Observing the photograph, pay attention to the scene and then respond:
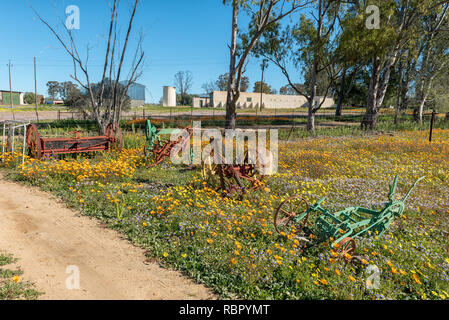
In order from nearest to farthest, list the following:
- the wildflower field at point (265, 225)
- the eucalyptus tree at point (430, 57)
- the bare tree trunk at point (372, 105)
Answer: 1. the wildflower field at point (265, 225)
2. the bare tree trunk at point (372, 105)
3. the eucalyptus tree at point (430, 57)

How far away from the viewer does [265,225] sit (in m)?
4.49

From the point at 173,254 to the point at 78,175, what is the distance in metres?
4.44

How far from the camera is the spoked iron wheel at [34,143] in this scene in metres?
8.12

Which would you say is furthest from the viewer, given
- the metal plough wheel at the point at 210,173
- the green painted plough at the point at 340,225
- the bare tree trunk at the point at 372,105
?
the bare tree trunk at the point at 372,105

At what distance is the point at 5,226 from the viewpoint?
458 cm

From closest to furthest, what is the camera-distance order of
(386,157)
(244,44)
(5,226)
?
(5,226), (386,157), (244,44)

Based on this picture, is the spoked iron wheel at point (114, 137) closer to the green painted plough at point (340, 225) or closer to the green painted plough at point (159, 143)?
the green painted plough at point (159, 143)

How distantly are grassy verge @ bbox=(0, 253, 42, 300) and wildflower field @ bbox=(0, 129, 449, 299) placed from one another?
141 centimetres

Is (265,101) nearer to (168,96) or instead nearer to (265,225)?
(168,96)

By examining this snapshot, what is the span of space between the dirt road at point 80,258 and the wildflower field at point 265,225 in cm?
24

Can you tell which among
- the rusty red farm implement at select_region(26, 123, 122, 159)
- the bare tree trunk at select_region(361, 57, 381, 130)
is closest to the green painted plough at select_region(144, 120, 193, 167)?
the rusty red farm implement at select_region(26, 123, 122, 159)

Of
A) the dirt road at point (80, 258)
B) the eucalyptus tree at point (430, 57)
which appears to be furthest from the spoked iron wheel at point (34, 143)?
the eucalyptus tree at point (430, 57)
